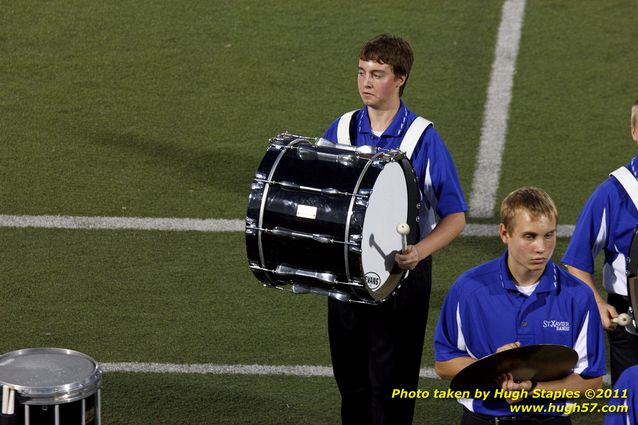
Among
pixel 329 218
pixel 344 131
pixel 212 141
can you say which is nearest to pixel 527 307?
pixel 329 218

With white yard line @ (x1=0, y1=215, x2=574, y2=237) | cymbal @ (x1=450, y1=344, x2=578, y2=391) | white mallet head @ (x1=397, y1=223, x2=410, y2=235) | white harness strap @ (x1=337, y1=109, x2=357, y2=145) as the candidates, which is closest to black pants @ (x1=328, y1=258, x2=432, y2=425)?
white mallet head @ (x1=397, y1=223, x2=410, y2=235)

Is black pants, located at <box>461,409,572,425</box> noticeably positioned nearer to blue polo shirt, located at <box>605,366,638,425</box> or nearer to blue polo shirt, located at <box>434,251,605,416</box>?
blue polo shirt, located at <box>434,251,605,416</box>

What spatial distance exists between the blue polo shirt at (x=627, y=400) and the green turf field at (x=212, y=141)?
6.45 ft

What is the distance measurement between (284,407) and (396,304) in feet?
3.93

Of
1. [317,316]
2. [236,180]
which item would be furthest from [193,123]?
[317,316]

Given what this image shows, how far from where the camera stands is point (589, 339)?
4309 mm

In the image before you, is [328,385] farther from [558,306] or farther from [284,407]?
[558,306]

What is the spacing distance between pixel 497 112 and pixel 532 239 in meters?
5.03

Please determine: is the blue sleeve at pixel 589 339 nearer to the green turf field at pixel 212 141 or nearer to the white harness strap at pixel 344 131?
the white harness strap at pixel 344 131

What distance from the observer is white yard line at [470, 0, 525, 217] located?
8.20 meters

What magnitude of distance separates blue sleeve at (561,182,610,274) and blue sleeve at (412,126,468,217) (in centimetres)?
46

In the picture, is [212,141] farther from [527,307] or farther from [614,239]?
[527,307]

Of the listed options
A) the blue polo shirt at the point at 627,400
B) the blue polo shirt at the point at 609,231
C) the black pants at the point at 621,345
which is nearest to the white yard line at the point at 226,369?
the black pants at the point at 621,345

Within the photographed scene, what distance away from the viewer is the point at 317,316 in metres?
6.86
